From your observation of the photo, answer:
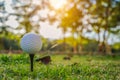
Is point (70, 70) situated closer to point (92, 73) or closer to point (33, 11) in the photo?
point (92, 73)

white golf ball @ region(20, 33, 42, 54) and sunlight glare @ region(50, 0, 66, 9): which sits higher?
sunlight glare @ region(50, 0, 66, 9)

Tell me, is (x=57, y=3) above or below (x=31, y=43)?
above

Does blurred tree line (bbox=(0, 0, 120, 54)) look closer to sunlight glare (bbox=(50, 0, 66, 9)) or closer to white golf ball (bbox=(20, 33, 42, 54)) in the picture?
sunlight glare (bbox=(50, 0, 66, 9))

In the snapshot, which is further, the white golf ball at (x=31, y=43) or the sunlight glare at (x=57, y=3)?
the sunlight glare at (x=57, y=3)

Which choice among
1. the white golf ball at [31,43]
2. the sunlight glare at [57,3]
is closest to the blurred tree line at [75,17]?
the sunlight glare at [57,3]

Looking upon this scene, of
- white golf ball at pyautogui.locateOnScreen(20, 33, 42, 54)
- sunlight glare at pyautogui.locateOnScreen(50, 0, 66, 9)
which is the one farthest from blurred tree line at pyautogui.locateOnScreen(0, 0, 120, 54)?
white golf ball at pyautogui.locateOnScreen(20, 33, 42, 54)

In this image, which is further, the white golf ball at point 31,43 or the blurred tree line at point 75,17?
the blurred tree line at point 75,17

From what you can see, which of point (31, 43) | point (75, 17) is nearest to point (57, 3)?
point (75, 17)

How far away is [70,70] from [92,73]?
0.41m

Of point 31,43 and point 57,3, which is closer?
point 31,43

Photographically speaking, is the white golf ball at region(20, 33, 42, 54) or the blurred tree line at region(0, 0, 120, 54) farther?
the blurred tree line at region(0, 0, 120, 54)

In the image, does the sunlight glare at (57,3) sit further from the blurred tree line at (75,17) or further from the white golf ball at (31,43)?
the white golf ball at (31,43)

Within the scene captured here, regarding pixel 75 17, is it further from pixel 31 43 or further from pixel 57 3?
pixel 31 43

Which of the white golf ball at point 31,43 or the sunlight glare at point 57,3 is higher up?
the sunlight glare at point 57,3
